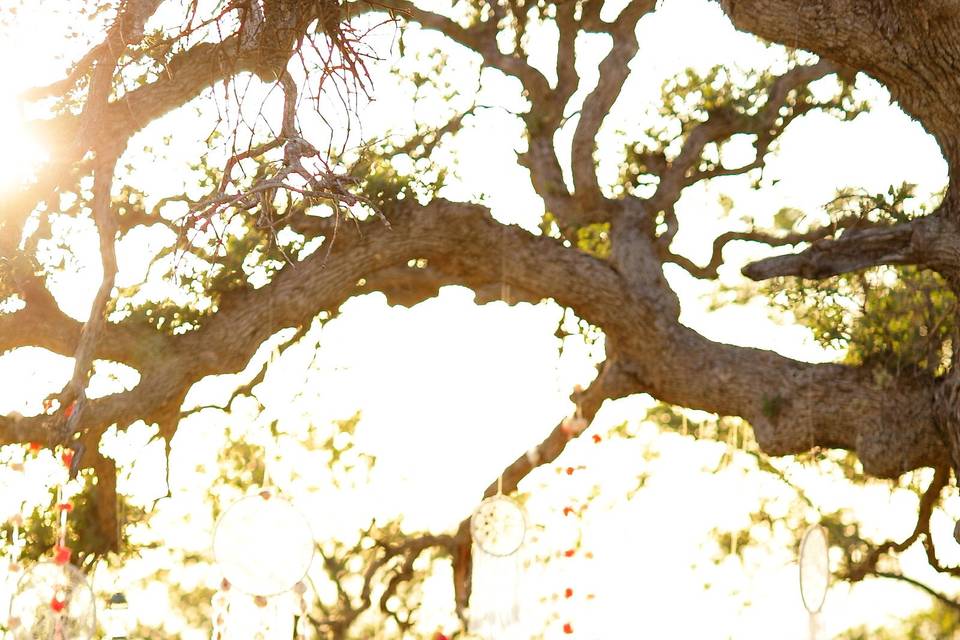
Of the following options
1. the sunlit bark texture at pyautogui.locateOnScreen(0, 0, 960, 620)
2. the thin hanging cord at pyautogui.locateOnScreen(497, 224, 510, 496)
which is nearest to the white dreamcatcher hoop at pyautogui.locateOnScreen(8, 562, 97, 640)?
the sunlit bark texture at pyautogui.locateOnScreen(0, 0, 960, 620)

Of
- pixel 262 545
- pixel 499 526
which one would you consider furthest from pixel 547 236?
pixel 262 545

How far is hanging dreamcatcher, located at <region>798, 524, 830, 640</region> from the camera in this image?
20.1 feet

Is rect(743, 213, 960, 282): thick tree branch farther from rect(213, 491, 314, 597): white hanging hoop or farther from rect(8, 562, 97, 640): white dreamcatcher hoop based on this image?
rect(8, 562, 97, 640): white dreamcatcher hoop

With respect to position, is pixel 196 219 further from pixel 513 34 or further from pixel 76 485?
pixel 513 34

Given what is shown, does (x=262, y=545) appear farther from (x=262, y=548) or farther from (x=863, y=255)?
(x=863, y=255)

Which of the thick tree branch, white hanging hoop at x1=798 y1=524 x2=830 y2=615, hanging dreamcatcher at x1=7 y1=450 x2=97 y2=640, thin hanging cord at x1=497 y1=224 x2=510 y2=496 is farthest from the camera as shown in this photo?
thin hanging cord at x1=497 y1=224 x2=510 y2=496

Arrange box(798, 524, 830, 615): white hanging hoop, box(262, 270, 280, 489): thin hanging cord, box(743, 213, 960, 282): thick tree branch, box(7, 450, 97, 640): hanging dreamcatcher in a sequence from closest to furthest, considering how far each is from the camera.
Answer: box(7, 450, 97, 640): hanging dreamcatcher, box(743, 213, 960, 282): thick tree branch, box(798, 524, 830, 615): white hanging hoop, box(262, 270, 280, 489): thin hanging cord

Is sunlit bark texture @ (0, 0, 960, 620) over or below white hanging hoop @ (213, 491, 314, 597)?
over

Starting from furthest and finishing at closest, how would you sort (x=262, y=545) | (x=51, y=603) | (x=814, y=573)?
(x=814, y=573)
(x=51, y=603)
(x=262, y=545)

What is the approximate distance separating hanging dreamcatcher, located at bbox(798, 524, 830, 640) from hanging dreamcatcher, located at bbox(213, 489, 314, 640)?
2396mm

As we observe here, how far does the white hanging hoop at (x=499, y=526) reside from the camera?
23.5ft

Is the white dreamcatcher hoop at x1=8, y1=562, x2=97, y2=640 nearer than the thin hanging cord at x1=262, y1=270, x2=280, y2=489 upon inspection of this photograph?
Yes

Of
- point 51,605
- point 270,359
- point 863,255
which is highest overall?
point 270,359

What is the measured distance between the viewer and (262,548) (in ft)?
16.6
